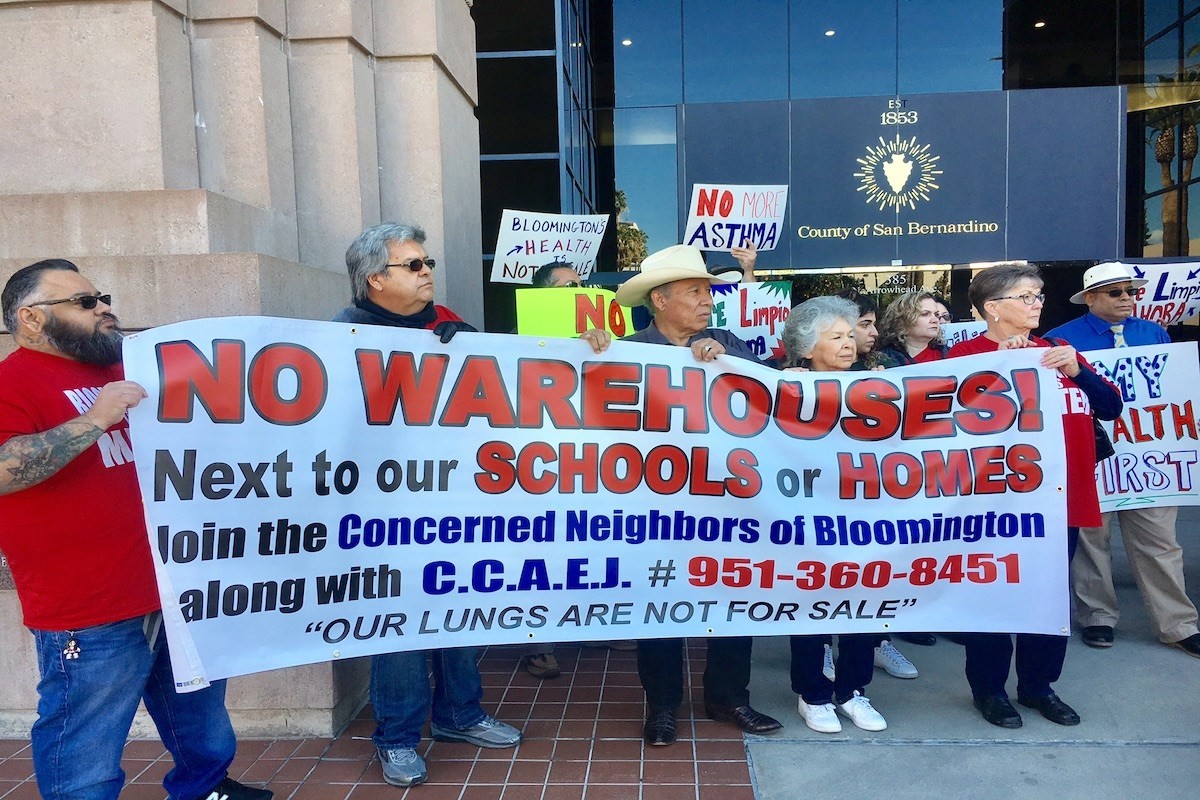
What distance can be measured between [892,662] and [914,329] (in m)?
1.70

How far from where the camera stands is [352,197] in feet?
15.4

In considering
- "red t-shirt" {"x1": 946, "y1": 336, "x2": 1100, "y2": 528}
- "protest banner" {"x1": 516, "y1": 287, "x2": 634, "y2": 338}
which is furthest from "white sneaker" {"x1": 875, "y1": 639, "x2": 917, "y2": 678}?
"protest banner" {"x1": 516, "y1": 287, "x2": 634, "y2": 338}

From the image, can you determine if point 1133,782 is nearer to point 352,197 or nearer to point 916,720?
point 916,720

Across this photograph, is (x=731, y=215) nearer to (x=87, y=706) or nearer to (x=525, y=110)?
(x=87, y=706)

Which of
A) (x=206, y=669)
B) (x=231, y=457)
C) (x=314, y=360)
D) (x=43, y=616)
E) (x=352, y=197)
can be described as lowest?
(x=206, y=669)

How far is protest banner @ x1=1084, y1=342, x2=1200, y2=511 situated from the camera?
4477 mm

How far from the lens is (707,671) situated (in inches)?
149

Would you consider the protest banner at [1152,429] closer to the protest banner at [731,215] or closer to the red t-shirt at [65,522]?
the protest banner at [731,215]

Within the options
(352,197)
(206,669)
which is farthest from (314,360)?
(352,197)

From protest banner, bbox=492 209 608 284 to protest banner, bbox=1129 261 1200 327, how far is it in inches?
142

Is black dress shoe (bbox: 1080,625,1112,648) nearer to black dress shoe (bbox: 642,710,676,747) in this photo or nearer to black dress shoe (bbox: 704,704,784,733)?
black dress shoe (bbox: 704,704,784,733)

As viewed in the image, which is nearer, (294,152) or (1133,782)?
(1133,782)

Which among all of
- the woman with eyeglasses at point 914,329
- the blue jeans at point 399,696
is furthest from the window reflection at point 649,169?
the blue jeans at point 399,696

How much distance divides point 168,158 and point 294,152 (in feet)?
2.76
